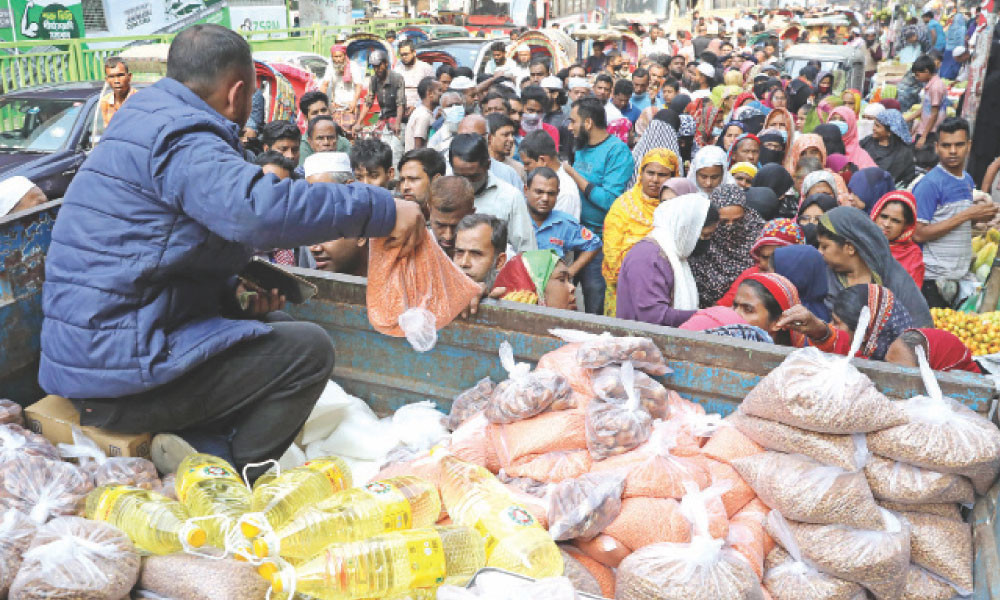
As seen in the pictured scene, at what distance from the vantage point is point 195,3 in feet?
56.2

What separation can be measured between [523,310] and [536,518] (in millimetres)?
901

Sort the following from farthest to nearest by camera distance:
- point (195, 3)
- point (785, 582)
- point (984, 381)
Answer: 1. point (195, 3)
2. point (984, 381)
3. point (785, 582)

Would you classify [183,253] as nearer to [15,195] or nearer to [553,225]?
[15,195]

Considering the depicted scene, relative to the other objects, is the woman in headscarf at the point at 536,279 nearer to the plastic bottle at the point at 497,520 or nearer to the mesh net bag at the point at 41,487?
the plastic bottle at the point at 497,520

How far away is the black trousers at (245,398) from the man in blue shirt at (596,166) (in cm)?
358

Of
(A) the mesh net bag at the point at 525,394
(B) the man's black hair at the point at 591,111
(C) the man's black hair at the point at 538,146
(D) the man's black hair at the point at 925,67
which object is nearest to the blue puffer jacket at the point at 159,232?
(A) the mesh net bag at the point at 525,394

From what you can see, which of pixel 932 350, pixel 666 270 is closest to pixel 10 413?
pixel 666 270

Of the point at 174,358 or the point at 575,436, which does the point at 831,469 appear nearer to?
the point at 575,436

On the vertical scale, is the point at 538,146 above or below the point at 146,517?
above

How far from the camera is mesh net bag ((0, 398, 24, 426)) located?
8.46 ft

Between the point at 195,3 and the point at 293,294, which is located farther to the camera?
the point at 195,3

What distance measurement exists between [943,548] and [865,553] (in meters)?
0.29

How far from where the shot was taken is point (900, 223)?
179 inches

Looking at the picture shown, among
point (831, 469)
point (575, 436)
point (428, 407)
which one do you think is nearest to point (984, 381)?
point (831, 469)
